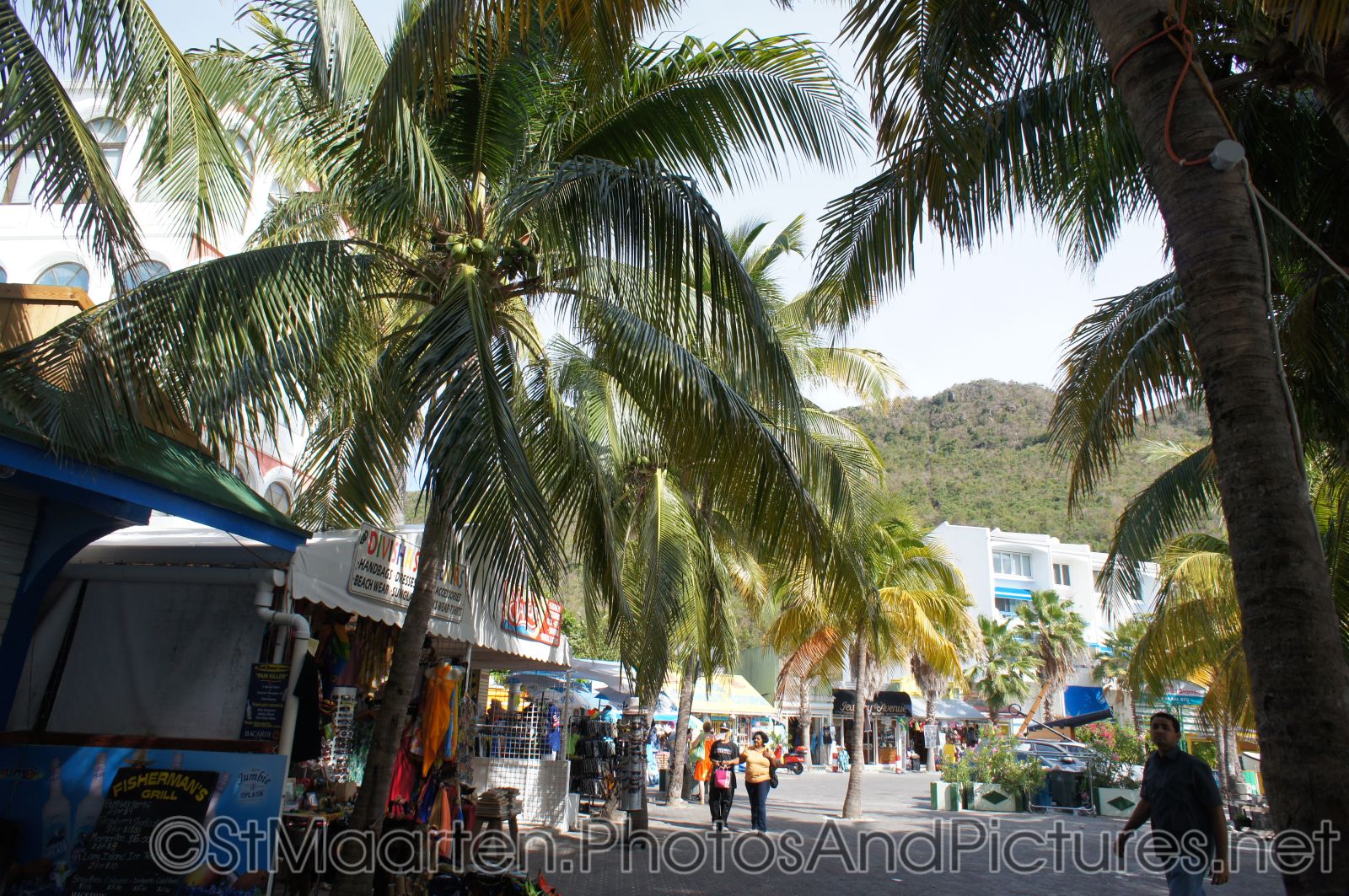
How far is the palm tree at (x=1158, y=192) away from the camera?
10.3 feet

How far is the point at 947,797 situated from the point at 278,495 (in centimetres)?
1609

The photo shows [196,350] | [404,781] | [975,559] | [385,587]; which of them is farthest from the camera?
[975,559]

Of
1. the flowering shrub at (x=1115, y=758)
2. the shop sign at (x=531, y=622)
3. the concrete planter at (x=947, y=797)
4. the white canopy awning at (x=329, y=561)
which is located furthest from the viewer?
the concrete planter at (x=947, y=797)

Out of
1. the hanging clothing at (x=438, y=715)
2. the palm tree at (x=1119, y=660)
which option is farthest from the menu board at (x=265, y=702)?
the palm tree at (x=1119, y=660)

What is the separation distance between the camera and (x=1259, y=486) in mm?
3314

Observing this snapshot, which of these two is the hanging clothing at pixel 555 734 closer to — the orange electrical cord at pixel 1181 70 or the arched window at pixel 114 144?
the arched window at pixel 114 144

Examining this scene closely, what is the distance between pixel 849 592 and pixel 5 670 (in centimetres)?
695

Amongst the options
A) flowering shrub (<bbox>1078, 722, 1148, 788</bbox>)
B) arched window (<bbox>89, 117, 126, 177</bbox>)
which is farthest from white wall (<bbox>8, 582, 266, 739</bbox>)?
flowering shrub (<bbox>1078, 722, 1148, 788</bbox>)

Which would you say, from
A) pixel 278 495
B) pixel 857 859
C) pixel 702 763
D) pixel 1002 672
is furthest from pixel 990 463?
pixel 857 859

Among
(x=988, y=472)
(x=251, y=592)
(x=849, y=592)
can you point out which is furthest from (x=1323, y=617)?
(x=988, y=472)

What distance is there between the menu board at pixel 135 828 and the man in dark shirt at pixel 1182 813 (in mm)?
6405

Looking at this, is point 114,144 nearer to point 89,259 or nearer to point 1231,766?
point 89,259

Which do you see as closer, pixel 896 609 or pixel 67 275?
pixel 67 275

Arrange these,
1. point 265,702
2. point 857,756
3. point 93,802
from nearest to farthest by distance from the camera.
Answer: point 93,802 → point 265,702 → point 857,756
